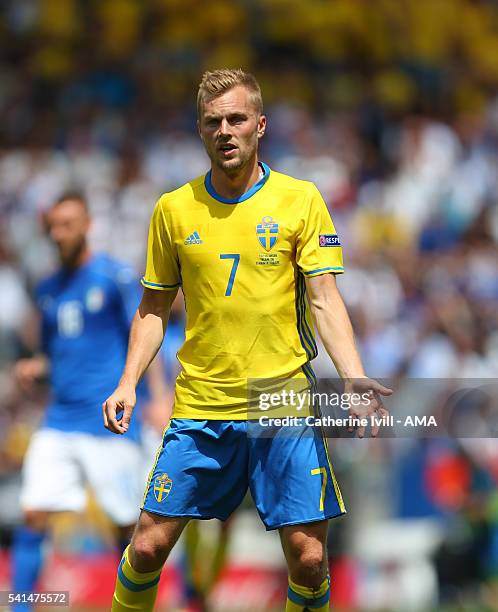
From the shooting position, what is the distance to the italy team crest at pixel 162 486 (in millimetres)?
4633

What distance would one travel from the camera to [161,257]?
15.9ft

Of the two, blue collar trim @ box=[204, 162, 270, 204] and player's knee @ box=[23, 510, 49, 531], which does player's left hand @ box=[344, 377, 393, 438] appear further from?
player's knee @ box=[23, 510, 49, 531]

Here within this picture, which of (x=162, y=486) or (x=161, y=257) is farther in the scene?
(x=161, y=257)

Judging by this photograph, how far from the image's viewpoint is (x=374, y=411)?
4.41 metres

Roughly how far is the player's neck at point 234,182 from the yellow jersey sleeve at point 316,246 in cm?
26

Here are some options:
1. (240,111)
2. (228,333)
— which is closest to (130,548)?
(228,333)

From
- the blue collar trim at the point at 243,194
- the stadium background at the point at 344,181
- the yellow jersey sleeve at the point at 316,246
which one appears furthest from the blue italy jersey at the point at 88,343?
the yellow jersey sleeve at the point at 316,246

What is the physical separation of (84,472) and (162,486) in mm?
2224

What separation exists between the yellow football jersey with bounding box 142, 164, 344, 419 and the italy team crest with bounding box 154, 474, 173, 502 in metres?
0.27

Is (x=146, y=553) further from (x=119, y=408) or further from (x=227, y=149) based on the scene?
(x=227, y=149)

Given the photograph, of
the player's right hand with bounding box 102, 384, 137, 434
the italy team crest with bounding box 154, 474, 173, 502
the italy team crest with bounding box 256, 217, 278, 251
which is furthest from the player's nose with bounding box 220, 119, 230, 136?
the italy team crest with bounding box 154, 474, 173, 502

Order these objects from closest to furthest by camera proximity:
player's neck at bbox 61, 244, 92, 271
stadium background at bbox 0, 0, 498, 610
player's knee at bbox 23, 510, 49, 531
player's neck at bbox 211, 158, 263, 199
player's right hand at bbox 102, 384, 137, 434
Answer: player's right hand at bbox 102, 384, 137, 434
player's neck at bbox 211, 158, 263, 199
player's knee at bbox 23, 510, 49, 531
player's neck at bbox 61, 244, 92, 271
stadium background at bbox 0, 0, 498, 610

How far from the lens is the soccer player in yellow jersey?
4.63 m

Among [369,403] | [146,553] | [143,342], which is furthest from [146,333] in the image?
[369,403]
